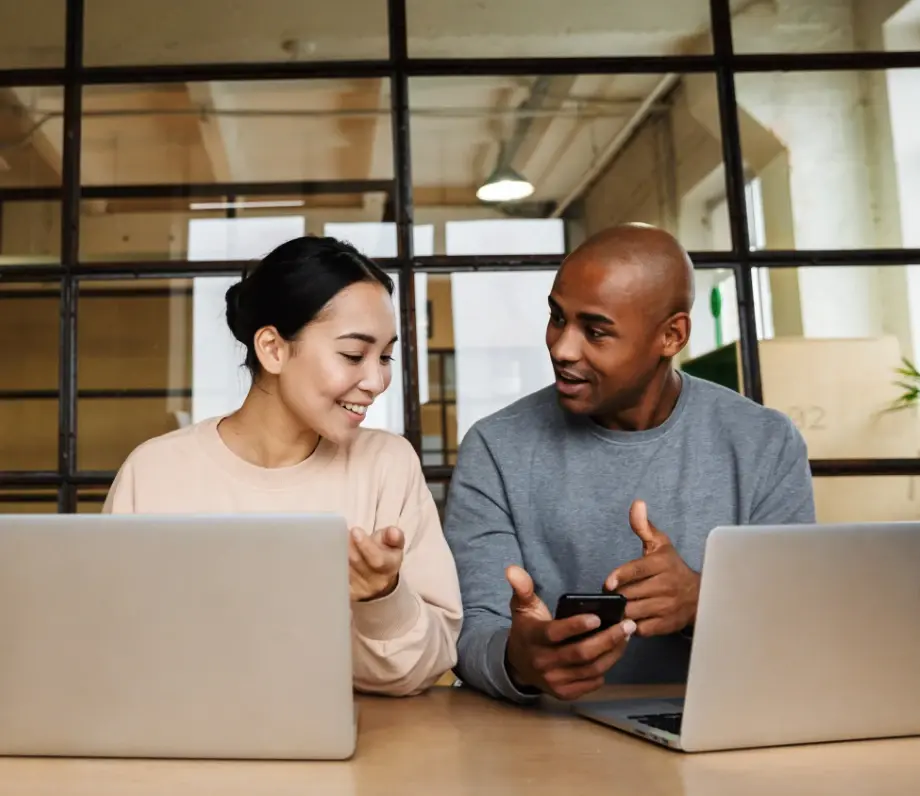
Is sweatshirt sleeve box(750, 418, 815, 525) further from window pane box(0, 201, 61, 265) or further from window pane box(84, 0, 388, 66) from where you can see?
window pane box(0, 201, 61, 265)

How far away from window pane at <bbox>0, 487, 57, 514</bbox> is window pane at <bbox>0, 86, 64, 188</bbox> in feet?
2.27

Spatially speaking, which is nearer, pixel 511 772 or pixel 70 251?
pixel 511 772

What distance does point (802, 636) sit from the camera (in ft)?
2.71

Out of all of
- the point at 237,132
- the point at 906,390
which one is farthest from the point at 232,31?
the point at 906,390

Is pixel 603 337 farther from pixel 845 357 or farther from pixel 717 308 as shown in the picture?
pixel 845 357

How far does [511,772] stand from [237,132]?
6.01 ft

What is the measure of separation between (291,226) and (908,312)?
56.3 inches

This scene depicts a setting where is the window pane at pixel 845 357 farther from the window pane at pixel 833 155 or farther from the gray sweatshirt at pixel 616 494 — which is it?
the gray sweatshirt at pixel 616 494

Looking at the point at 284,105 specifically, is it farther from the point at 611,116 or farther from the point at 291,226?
the point at 611,116

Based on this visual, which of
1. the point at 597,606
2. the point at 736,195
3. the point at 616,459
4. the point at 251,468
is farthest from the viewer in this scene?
the point at 736,195

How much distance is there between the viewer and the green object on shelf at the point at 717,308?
2217mm

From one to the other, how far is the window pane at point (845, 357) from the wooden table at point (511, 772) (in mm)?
1433

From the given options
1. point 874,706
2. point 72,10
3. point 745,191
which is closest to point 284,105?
point 72,10

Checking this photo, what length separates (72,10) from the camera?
7.47ft
